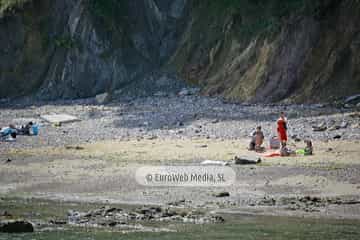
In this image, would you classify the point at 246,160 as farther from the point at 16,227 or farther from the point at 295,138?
the point at 16,227

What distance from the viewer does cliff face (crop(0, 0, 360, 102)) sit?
1308 inches

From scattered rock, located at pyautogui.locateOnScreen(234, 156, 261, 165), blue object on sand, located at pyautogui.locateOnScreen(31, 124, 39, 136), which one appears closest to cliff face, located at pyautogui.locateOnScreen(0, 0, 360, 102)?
blue object on sand, located at pyautogui.locateOnScreen(31, 124, 39, 136)

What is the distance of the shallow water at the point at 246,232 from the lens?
1705cm

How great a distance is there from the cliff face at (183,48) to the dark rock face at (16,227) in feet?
51.2

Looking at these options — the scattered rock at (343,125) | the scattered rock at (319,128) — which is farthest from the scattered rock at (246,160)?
the scattered rock at (343,125)

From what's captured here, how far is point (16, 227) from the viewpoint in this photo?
712 inches

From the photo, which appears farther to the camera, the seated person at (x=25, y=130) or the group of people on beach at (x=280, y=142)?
the seated person at (x=25, y=130)

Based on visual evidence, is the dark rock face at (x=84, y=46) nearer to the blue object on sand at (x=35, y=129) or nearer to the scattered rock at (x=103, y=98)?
the scattered rock at (x=103, y=98)

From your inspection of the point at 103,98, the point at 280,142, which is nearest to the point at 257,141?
the point at 280,142

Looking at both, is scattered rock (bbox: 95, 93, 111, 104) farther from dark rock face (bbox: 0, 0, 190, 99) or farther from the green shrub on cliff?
the green shrub on cliff

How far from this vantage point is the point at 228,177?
2227 cm

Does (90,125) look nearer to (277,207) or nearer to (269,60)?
(269,60)

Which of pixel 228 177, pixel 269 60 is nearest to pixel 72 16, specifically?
pixel 269 60

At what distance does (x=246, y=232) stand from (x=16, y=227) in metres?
3.88
